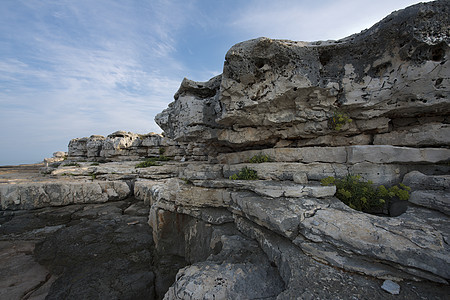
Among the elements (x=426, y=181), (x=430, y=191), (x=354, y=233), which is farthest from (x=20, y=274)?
(x=426, y=181)

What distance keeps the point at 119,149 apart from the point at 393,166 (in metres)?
29.9

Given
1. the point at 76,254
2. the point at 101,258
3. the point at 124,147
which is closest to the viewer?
the point at 101,258

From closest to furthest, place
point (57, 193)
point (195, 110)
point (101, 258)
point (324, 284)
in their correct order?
point (324, 284), point (101, 258), point (195, 110), point (57, 193)

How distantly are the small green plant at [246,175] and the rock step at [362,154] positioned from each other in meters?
1.25

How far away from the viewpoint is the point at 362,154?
6.78 meters

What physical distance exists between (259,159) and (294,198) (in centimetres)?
311

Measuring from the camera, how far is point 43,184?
13625 mm

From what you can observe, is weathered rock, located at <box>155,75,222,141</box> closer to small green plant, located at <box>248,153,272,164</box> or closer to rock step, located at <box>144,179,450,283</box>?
small green plant, located at <box>248,153,272,164</box>

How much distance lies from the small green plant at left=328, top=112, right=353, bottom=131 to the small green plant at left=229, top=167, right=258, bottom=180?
3.89 metres

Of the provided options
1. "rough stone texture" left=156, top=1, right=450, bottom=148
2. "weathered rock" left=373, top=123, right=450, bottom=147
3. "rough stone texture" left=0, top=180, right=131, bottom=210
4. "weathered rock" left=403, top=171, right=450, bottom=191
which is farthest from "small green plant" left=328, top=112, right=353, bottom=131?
"rough stone texture" left=0, top=180, right=131, bottom=210

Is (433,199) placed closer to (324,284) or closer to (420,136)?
(420,136)

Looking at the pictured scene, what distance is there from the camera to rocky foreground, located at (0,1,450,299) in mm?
3811

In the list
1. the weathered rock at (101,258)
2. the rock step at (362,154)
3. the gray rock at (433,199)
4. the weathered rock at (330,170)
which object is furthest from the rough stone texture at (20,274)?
the gray rock at (433,199)

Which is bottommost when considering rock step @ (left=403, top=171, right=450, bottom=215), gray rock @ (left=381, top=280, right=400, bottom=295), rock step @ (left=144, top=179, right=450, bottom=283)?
gray rock @ (left=381, top=280, right=400, bottom=295)
